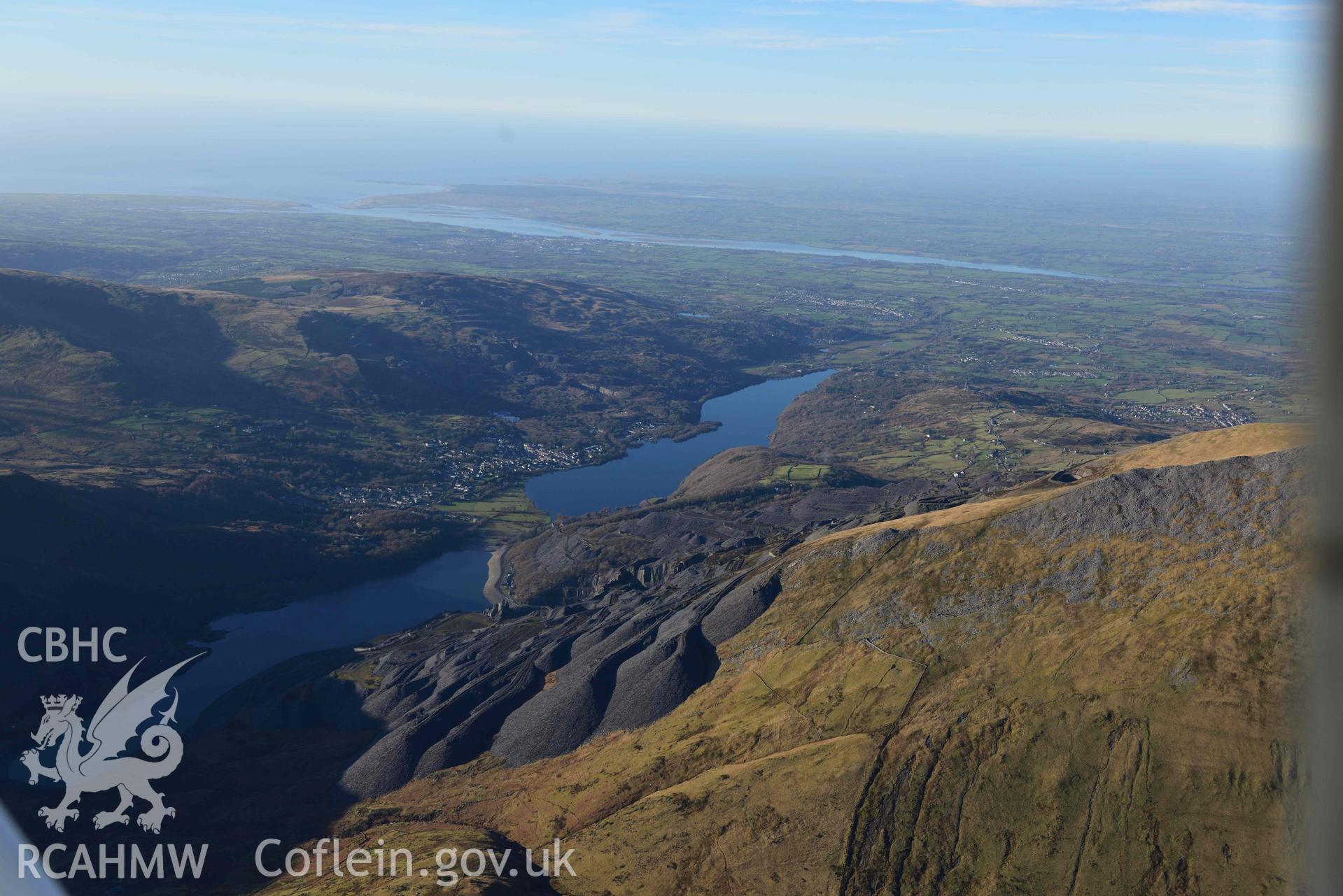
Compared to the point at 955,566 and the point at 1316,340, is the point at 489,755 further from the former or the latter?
the point at 1316,340

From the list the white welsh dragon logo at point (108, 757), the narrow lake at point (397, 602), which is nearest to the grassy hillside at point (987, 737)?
the white welsh dragon logo at point (108, 757)

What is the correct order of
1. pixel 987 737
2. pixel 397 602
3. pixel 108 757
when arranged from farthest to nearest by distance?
pixel 397 602 → pixel 108 757 → pixel 987 737

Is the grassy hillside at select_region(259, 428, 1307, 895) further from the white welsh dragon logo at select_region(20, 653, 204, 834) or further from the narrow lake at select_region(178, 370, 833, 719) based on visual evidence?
the narrow lake at select_region(178, 370, 833, 719)

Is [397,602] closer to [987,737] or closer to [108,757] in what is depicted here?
[108,757]

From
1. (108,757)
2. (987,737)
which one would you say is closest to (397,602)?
(108,757)

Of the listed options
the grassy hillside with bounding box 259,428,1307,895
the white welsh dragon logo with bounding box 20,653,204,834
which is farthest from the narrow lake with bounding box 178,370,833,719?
the grassy hillside with bounding box 259,428,1307,895

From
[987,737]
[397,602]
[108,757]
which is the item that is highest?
[987,737]
